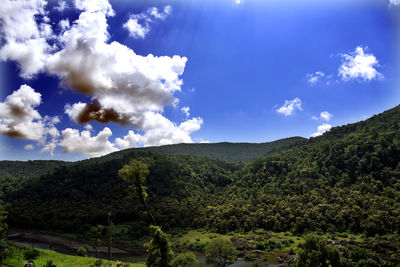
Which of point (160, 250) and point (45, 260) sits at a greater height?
point (160, 250)

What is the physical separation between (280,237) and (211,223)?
47.7 m

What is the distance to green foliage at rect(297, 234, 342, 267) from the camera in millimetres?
57938

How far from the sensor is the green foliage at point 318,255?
190 ft

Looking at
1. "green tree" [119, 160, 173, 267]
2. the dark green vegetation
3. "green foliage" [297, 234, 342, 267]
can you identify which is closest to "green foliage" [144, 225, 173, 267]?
"green tree" [119, 160, 173, 267]

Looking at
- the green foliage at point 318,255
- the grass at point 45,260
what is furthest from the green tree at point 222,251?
the grass at point 45,260

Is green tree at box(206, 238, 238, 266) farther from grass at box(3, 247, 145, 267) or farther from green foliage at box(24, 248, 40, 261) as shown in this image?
green foliage at box(24, 248, 40, 261)

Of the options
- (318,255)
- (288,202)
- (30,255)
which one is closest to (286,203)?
(288,202)

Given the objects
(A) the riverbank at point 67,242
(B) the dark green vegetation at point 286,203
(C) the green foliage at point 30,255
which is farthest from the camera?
(B) the dark green vegetation at point 286,203

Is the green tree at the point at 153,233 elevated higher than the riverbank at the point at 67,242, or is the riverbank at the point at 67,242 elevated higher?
→ the green tree at the point at 153,233

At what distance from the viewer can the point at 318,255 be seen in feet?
190

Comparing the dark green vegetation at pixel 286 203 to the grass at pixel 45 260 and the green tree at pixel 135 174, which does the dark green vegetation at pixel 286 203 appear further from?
the green tree at pixel 135 174

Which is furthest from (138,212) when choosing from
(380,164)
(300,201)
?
(380,164)

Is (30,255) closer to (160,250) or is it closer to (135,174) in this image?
(160,250)

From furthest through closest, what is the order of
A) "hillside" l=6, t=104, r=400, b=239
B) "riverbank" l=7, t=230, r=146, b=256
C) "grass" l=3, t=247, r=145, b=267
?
"hillside" l=6, t=104, r=400, b=239
"riverbank" l=7, t=230, r=146, b=256
"grass" l=3, t=247, r=145, b=267
